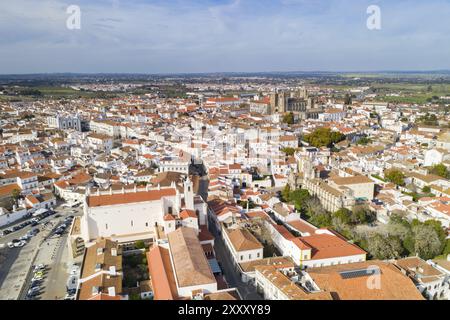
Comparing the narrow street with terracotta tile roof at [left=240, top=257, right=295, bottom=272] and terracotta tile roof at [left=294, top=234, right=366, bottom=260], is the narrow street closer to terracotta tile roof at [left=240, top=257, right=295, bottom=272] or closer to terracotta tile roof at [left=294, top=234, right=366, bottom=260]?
terracotta tile roof at [left=240, top=257, right=295, bottom=272]

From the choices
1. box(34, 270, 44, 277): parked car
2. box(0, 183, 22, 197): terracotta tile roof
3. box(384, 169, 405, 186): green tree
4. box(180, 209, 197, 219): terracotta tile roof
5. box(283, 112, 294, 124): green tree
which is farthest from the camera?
box(283, 112, 294, 124): green tree

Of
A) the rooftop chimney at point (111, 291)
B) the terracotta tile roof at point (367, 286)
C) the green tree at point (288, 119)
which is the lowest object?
the terracotta tile roof at point (367, 286)

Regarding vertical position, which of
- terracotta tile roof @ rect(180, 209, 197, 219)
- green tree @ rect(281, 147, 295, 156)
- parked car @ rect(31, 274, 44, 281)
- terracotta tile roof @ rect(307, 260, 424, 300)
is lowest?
parked car @ rect(31, 274, 44, 281)

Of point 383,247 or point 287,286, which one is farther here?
point 383,247

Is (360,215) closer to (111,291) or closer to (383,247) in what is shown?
(383,247)

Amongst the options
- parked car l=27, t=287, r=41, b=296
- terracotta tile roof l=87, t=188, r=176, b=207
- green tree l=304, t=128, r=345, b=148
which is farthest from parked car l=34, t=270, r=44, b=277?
green tree l=304, t=128, r=345, b=148

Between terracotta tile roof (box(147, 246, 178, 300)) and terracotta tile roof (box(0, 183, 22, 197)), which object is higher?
terracotta tile roof (box(0, 183, 22, 197))

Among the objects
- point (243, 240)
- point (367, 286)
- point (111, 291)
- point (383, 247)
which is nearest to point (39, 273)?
point (111, 291)

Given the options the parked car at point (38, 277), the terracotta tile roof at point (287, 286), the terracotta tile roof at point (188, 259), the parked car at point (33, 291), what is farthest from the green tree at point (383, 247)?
the parked car at point (38, 277)

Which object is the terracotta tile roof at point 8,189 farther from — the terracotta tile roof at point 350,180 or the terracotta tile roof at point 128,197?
the terracotta tile roof at point 350,180
